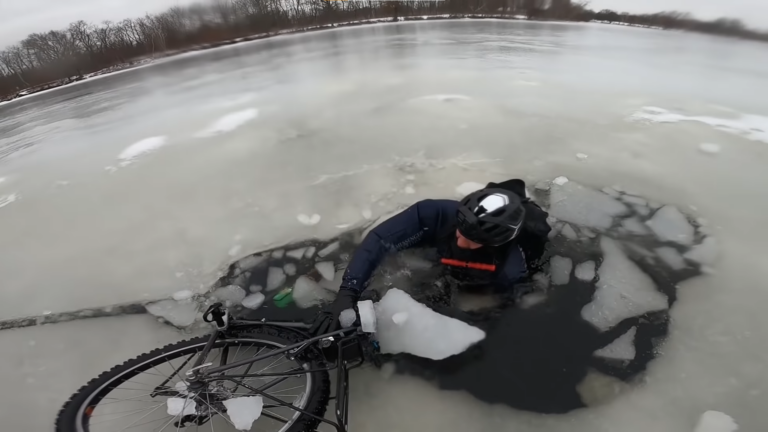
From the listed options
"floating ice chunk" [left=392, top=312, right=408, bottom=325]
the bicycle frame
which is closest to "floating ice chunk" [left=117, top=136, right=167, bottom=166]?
the bicycle frame

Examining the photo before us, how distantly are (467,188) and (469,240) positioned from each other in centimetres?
105

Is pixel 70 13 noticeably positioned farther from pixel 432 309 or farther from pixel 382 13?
pixel 432 309

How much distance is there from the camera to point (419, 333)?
1847 millimetres

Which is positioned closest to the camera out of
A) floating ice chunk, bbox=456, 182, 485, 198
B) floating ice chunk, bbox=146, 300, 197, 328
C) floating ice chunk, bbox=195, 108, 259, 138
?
floating ice chunk, bbox=146, 300, 197, 328

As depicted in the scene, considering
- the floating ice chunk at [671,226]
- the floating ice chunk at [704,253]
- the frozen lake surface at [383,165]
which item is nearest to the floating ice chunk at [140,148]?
the frozen lake surface at [383,165]

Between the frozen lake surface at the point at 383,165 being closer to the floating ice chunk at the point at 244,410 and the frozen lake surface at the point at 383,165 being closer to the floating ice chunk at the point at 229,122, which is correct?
the floating ice chunk at the point at 229,122

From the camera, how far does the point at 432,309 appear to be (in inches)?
80.3

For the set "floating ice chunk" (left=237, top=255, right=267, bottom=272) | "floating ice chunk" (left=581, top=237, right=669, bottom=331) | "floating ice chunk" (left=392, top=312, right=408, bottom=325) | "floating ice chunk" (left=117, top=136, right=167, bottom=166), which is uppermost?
"floating ice chunk" (left=117, top=136, right=167, bottom=166)

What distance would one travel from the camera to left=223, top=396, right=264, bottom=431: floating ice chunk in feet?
4.77

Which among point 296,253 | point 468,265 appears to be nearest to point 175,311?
point 296,253

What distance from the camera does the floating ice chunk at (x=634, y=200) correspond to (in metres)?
2.70

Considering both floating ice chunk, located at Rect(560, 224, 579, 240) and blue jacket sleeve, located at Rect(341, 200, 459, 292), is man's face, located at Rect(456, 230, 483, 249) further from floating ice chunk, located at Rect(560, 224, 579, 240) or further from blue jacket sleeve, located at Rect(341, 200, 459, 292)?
floating ice chunk, located at Rect(560, 224, 579, 240)

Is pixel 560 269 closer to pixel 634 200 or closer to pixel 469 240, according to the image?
pixel 469 240

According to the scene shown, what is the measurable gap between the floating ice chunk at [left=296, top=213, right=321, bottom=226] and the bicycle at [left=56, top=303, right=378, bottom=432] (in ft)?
3.27
